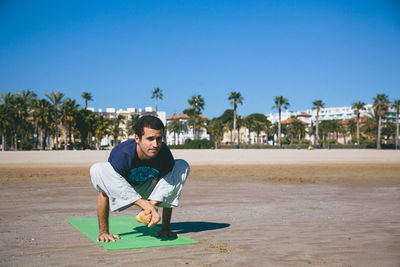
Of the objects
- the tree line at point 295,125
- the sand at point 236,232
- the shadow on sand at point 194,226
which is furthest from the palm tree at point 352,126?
the shadow on sand at point 194,226

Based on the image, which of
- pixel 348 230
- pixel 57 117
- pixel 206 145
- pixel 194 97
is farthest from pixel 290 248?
pixel 194 97

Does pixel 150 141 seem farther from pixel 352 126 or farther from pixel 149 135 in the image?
pixel 352 126

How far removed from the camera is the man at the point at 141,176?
427cm

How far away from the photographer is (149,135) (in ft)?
14.0

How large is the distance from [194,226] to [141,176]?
5.31 feet

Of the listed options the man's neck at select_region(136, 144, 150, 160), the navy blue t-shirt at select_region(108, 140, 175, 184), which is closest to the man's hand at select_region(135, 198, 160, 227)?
the navy blue t-shirt at select_region(108, 140, 175, 184)

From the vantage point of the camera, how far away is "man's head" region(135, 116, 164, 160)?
168 inches

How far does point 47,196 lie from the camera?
927 cm

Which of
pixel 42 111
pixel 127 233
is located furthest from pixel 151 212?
pixel 42 111

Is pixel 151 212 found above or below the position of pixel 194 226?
above

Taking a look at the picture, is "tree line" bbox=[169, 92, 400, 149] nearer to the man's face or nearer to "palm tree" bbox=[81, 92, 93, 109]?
"palm tree" bbox=[81, 92, 93, 109]

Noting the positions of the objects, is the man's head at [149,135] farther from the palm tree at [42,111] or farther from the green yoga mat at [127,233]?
the palm tree at [42,111]

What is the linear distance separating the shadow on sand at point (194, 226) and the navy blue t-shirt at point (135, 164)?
1.14 metres

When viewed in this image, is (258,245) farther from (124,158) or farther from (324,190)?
(324,190)
